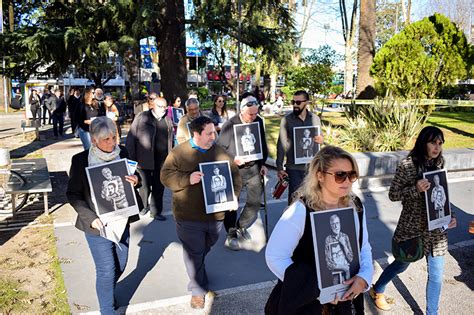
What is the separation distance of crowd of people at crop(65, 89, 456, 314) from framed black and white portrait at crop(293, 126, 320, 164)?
0.04 m

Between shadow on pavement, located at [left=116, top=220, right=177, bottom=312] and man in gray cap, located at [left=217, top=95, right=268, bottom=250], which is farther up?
man in gray cap, located at [left=217, top=95, right=268, bottom=250]

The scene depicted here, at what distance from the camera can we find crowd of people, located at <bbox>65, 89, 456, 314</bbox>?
7.93ft

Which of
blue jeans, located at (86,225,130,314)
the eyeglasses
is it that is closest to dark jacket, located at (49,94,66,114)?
blue jeans, located at (86,225,130,314)

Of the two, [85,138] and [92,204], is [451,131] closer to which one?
[85,138]

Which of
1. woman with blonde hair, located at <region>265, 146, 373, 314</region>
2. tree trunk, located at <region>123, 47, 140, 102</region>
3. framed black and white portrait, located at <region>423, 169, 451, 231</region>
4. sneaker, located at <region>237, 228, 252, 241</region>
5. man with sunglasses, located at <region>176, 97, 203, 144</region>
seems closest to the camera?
woman with blonde hair, located at <region>265, 146, 373, 314</region>

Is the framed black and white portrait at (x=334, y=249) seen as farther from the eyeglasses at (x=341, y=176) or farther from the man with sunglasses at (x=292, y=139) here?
the man with sunglasses at (x=292, y=139)

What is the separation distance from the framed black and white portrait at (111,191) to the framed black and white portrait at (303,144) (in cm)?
265

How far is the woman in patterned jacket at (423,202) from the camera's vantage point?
3.95 meters

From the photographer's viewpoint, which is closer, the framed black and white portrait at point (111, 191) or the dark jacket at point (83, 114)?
the framed black and white portrait at point (111, 191)

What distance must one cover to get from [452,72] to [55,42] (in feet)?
43.5

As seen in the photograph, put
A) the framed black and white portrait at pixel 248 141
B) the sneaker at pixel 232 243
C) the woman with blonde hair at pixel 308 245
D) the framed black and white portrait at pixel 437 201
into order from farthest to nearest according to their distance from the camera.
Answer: the sneaker at pixel 232 243 → the framed black and white portrait at pixel 248 141 → the framed black and white portrait at pixel 437 201 → the woman with blonde hair at pixel 308 245

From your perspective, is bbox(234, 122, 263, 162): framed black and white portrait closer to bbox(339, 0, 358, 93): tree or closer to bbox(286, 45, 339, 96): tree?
bbox(286, 45, 339, 96): tree

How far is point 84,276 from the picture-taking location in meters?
5.00

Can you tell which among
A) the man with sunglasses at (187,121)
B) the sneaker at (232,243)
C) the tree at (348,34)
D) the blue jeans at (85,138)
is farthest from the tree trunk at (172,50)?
the tree at (348,34)
